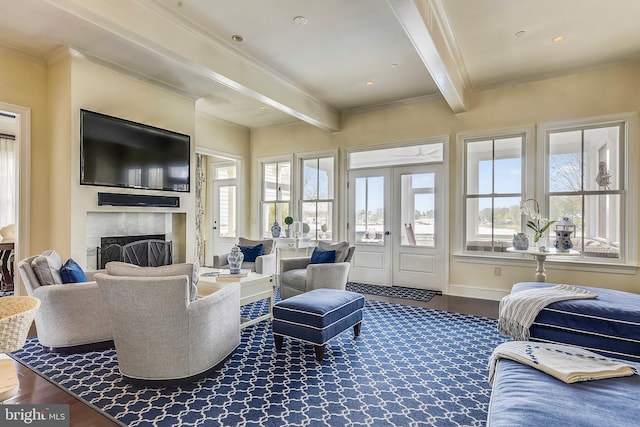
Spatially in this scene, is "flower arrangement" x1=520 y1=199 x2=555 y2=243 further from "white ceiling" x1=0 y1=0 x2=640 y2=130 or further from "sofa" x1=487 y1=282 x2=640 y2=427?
"sofa" x1=487 y1=282 x2=640 y2=427

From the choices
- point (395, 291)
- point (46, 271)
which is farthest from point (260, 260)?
point (46, 271)

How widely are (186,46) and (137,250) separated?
279cm

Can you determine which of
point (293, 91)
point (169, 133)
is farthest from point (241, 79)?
point (169, 133)

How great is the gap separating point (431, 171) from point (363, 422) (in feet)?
14.0

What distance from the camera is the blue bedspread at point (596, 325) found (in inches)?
97.4

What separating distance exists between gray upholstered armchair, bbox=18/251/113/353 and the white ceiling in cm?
218

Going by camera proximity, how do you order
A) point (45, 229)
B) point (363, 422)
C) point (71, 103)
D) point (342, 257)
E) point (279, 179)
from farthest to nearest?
1. point (279, 179)
2. point (342, 257)
3. point (45, 229)
4. point (71, 103)
5. point (363, 422)

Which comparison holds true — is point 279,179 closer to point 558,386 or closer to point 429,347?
point 429,347

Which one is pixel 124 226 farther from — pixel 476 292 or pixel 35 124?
pixel 476 292

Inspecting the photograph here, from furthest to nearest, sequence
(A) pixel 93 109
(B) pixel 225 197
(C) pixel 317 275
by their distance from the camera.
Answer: (B) pixel 225 197 < (C) pixel 317 275 < (A) pixel 93 109

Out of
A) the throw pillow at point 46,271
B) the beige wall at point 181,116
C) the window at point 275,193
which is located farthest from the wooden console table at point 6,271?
the window at point 275,193

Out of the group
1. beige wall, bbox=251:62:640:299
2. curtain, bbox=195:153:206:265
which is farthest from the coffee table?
curtain, bbox=195:153:206:265

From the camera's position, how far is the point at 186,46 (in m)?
3.42

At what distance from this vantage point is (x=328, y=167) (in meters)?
6.49
